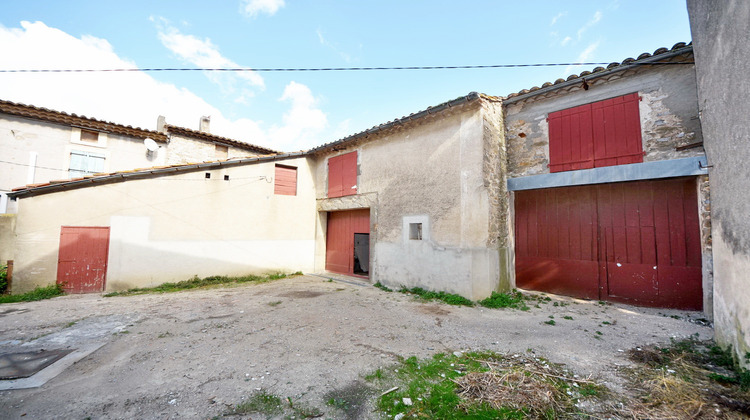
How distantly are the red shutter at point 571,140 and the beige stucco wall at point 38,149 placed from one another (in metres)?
14.0

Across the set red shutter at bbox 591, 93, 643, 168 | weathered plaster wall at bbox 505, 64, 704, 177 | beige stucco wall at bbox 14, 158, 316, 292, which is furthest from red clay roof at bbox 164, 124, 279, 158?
red shutter at bbox 591, 93, 643, 168

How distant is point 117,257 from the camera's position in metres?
7.29

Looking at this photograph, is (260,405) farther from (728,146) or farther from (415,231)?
(728,146)

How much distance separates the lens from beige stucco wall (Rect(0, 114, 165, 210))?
8.32 meters

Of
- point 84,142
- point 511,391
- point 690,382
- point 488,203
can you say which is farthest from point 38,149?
point 690,382

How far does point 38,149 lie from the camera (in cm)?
874

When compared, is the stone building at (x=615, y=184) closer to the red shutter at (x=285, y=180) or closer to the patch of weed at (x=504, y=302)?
the patch of weed at (x=504, y=302)

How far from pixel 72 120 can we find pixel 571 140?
14877 mm

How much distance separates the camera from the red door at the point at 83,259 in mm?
6801

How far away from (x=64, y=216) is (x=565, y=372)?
10767 millimetres

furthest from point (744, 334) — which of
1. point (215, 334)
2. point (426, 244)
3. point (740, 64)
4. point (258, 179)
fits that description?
point (258, 179)

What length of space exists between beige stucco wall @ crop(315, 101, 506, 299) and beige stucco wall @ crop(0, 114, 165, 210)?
958 centimetres

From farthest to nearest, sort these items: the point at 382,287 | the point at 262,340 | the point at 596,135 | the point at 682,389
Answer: the point at 382,287 → the point at 596,135 → the point at 262,340 → the point at 682,389

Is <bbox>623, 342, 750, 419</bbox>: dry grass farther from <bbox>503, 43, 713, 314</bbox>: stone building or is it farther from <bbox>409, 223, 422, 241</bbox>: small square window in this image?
<bbox>409, 223, 422, 241</bbox>: small square window
